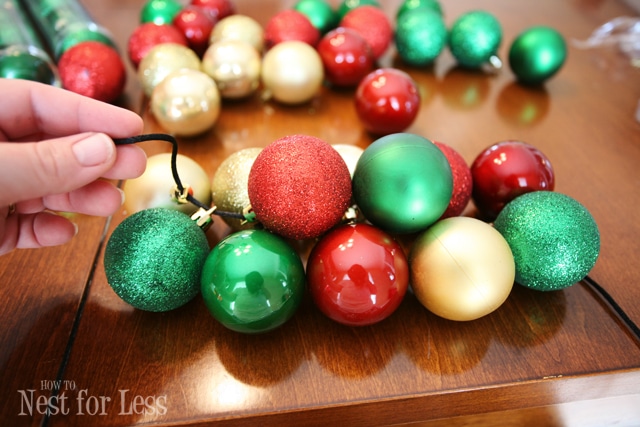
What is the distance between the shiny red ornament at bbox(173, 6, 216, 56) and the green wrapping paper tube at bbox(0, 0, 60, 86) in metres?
0.25

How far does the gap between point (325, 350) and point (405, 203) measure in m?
0.17

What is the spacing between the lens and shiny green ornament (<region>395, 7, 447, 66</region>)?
917 mm

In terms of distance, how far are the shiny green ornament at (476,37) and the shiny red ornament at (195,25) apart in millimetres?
490

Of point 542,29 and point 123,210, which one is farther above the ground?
point 542,29

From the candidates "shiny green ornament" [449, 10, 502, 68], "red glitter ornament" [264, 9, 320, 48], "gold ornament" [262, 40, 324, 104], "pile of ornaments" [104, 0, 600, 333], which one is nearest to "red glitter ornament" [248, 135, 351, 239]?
"pile of ornaments" [104, 0, 600, 333]

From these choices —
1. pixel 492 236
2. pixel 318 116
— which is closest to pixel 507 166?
pixel 492 236

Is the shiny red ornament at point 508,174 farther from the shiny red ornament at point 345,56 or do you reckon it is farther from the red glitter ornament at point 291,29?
the red glitter ornament at point 291,29

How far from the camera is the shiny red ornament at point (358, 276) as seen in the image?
18.0 inches

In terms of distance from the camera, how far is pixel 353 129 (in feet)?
2.67

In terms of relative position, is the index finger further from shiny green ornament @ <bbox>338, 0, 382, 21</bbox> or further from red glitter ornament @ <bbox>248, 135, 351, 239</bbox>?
shiny green ornament @ <bbox>338, 0, 382, 21</bbox>

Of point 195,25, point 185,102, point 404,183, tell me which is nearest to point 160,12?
point 195,25

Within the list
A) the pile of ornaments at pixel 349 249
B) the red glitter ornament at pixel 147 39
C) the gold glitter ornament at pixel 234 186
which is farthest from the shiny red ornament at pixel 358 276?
the red glitter ornament at pixel 147 39

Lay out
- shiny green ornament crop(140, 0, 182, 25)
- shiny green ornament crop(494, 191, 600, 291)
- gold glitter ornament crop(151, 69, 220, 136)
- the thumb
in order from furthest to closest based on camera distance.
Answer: shiny green ornament crop(140, 0, 182, 25)
gold glitter ornament crop(151, 69, 220, 136)
shiny green ornament crop(494, 191, 600, 291)
the thumb

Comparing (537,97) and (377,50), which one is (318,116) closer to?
(377,50)
